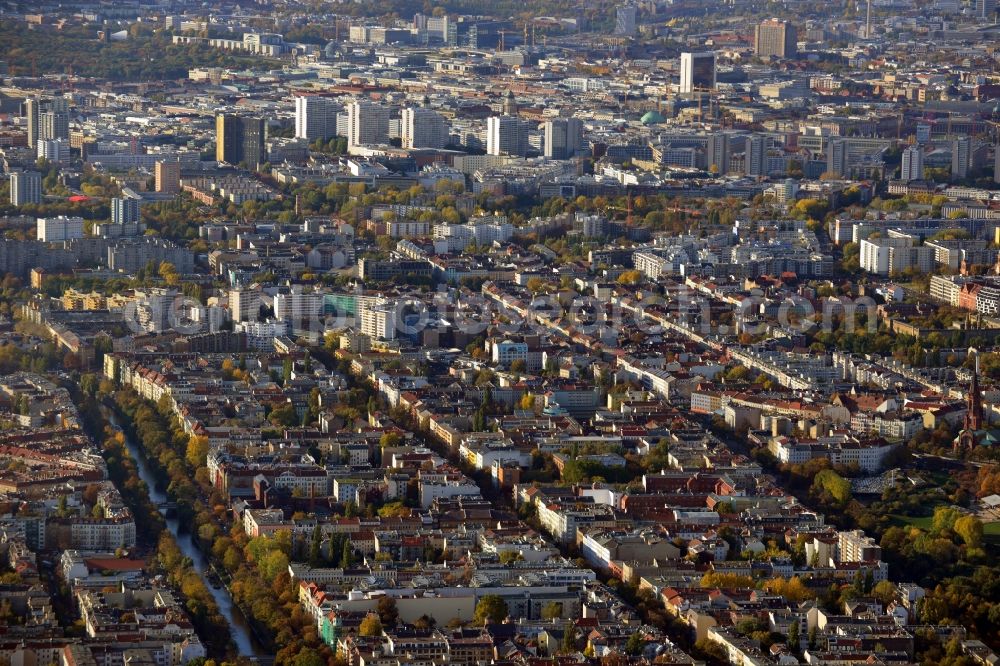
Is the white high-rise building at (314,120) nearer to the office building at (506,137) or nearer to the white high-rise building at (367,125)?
the white high-rise building at (367,125)

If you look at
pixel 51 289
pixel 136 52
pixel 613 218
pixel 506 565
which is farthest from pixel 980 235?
pixel 136 52

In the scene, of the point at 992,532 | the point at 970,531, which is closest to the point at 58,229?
the point at 992,532

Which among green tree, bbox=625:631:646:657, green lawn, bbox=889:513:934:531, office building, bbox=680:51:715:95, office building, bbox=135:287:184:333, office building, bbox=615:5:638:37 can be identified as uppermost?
green tree, bbox=625:631:646:657

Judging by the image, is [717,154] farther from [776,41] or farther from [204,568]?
[204,568]

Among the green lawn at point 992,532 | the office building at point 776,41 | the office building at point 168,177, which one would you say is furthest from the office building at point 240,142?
the green lawn at point 992,532

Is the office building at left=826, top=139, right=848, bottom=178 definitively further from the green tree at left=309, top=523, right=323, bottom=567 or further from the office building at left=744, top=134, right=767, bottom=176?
the green tree at left=309, top=523, right=323, bottom=567

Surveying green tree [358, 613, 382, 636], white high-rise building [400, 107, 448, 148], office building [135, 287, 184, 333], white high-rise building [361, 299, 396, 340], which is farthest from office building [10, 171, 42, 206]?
green tree [358, 613, 382, 636]

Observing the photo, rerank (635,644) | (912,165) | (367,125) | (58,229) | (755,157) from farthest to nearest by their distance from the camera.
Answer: (367,125)
(755,157)
(912,165)
(58,229)
(635,644)
